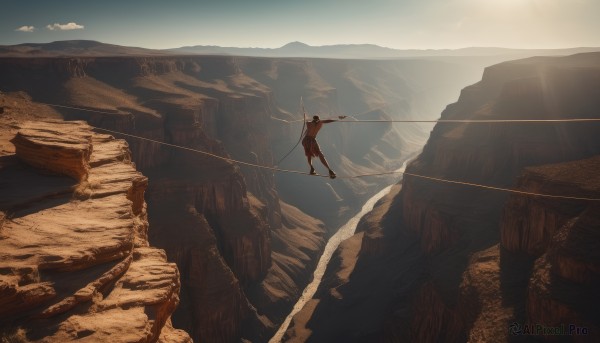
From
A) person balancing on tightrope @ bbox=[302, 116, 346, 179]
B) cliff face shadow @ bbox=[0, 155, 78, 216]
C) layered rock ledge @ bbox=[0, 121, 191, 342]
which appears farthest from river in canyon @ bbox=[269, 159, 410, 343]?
person balancing on tightrope @ bbox=[302, 116, 346, 179]

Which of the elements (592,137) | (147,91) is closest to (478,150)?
(592,137)

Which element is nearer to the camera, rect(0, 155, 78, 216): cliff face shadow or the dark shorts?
rect(0, 155, 78, 216): cliff face shadow

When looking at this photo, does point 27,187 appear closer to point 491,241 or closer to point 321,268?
point 491,241

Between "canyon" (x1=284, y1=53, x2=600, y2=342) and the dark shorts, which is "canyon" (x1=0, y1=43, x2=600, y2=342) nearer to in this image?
"canyon" (x1=284, y1=53, x2=600, y2=342)

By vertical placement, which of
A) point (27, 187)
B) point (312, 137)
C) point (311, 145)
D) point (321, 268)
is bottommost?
point (321, 268)

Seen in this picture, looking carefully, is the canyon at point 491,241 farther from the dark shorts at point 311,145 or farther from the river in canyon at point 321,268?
the dark shorts at point 311,145

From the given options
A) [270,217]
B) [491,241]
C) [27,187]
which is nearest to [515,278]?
[491,241]

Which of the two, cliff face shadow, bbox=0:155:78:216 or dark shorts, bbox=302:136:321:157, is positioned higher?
dark shorts, bbox=302:136:321:157
